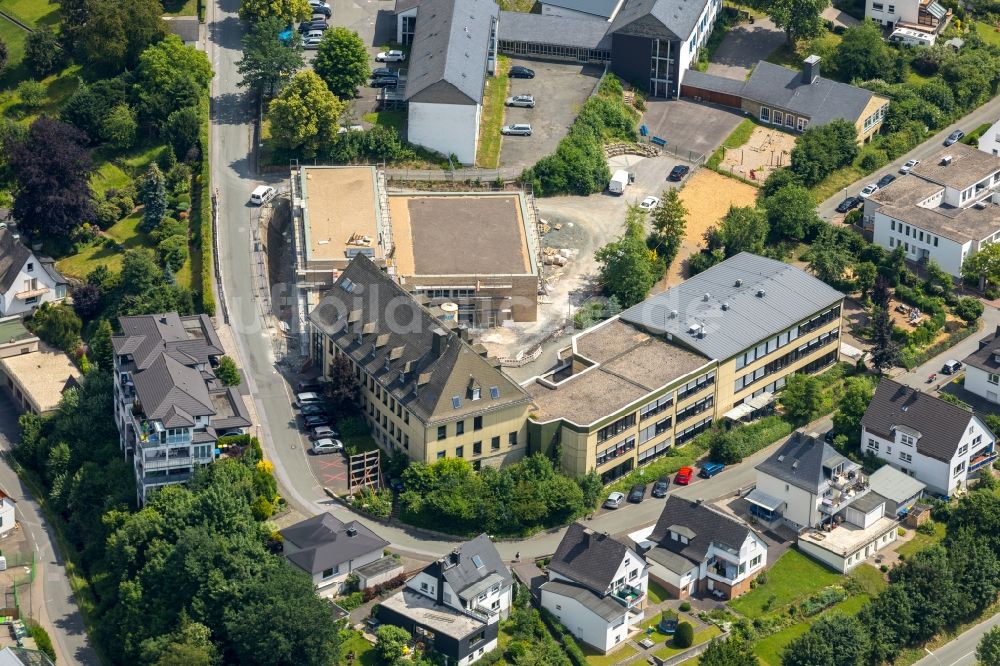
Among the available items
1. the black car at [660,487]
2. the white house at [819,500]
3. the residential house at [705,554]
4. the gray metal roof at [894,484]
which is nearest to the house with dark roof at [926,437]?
the gray metal roof at [894,484]

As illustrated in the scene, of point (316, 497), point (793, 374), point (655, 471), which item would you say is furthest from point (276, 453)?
point (793, 374)

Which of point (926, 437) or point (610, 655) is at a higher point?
point (926, 437)

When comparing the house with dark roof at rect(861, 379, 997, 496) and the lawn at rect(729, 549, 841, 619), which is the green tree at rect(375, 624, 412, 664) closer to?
the lawn at rect(729, 549, 841, 619)

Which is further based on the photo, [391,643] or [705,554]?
[705,554]

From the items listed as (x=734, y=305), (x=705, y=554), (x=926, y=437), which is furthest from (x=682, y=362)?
(x=705, y=554)

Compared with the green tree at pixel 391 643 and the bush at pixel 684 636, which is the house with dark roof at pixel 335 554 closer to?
the green tree at pixel 391 643

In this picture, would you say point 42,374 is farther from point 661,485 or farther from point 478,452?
point 661,485

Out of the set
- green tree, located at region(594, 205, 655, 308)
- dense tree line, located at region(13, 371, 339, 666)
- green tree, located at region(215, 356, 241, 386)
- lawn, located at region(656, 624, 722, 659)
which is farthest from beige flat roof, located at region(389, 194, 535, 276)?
lawn, located at region(656, 624, 722, 659)
